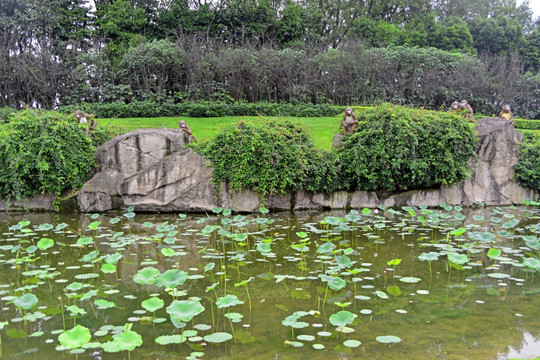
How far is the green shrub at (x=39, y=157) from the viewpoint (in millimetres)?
10016

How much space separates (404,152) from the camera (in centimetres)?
1073

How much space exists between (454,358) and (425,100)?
76.9 ft

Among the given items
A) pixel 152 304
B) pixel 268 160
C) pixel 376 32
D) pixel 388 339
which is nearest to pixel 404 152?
pixel 268 160

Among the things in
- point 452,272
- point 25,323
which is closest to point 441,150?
point 452,272

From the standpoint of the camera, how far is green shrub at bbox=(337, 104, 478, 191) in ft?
35.1

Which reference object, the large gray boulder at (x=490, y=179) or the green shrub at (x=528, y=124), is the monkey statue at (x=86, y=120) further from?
the green shrub at (x=528, y=124)

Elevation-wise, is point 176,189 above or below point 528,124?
below

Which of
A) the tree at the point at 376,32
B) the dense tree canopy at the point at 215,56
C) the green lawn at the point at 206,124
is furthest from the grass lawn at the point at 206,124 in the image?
the tree at the point at 376,32

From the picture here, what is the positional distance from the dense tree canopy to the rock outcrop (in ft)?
34.8

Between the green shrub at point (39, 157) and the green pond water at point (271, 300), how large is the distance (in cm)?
333

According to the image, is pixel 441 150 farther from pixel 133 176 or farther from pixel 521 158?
pixel 133 176

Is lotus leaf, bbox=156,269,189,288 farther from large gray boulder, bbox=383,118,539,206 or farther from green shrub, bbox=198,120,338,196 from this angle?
large gray boulder, bbox=383,118,539,206

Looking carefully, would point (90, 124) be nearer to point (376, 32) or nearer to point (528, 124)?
point (528, 124)

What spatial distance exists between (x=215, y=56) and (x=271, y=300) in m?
20.3
